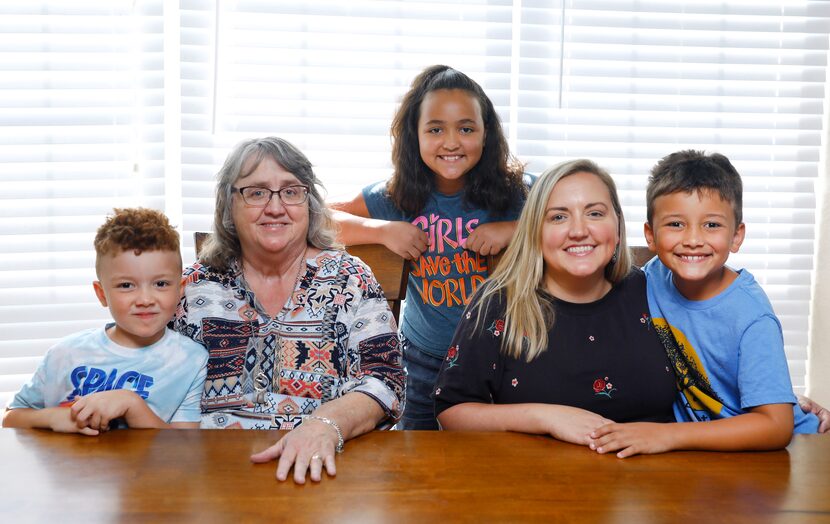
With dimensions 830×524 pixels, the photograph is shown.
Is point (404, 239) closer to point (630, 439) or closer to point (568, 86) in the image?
point (630, 439)

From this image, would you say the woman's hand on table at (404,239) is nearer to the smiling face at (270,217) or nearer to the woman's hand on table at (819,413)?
the smiling face at (270,217)

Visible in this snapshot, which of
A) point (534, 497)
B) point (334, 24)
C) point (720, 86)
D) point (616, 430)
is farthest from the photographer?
point (720, 86)

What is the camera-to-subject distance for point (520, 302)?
1.59 metres

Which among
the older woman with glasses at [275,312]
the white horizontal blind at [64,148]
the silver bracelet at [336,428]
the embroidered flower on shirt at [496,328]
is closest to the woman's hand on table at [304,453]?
the silver bracelet at [336,428]

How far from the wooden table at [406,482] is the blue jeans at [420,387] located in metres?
0.82

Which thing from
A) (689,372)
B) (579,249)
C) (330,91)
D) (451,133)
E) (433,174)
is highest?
(330,91)

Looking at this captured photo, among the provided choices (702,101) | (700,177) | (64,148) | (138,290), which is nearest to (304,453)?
(138,290)

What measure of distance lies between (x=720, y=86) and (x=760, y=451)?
184 centimetres

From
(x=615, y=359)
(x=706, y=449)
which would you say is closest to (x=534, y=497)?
(x=706, y=449)

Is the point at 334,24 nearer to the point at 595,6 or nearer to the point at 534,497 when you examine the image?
the point at 595,6

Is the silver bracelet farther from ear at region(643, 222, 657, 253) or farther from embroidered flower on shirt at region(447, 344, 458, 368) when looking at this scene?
ear at region(643, 222, 657, 253)

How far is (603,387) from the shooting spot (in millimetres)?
1558

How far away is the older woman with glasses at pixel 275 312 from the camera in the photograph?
65.1 inches

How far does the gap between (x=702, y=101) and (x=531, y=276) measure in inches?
61.3
